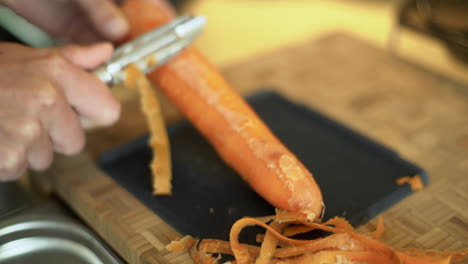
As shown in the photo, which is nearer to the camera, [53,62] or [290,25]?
[53,62]

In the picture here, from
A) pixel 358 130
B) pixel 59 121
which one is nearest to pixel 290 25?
→ pixel 358 130

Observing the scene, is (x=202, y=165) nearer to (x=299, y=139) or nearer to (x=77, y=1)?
(x=299, y=139)

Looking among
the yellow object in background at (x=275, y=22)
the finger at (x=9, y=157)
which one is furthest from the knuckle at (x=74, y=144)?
the yellow object in background at (x=275, y=22)

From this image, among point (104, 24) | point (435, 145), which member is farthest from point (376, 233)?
point (104, 24)

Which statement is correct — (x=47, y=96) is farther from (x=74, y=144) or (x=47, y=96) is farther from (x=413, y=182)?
(x=413, y=182)

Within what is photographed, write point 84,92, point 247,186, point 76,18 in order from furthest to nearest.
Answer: point 76,18, point 247,186, point 84,92

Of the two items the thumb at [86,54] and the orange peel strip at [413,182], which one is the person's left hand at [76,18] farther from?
the orange peel strip at [413,182]

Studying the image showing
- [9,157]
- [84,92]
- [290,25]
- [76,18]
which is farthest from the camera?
[290,25]
